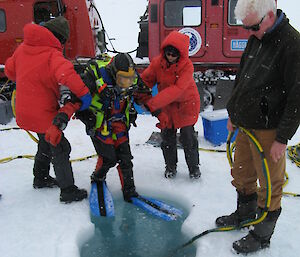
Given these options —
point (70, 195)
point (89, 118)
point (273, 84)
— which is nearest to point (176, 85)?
point (89, 118)

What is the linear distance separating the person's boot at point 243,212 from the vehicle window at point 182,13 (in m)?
5.30

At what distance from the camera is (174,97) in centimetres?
360

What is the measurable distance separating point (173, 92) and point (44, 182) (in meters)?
1.79

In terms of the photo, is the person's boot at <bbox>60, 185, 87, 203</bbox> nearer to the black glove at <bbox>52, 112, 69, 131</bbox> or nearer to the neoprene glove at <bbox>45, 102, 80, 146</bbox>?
the neoprene glove at <bbox>45, 102, 80, 146</bbox>

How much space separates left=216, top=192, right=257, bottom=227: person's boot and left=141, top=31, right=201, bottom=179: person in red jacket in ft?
3.19

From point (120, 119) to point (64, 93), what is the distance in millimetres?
615

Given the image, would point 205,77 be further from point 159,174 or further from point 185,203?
point 185,203

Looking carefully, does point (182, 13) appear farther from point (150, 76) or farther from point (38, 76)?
point (38, 76)

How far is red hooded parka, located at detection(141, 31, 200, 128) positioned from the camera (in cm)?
353

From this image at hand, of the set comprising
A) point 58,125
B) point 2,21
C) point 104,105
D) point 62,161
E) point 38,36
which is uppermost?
point 2,21

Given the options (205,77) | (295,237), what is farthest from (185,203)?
(205,77)

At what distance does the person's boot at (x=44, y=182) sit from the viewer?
3.86m

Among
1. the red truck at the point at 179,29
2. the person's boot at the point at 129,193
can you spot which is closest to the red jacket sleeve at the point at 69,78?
the person's boot at the point at 129,193

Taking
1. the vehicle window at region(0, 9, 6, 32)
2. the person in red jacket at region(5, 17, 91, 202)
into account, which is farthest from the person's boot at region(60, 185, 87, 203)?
the vehicle window at region(0, 9, 6, 32)
